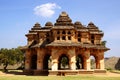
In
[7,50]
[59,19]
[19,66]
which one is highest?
[59,19]

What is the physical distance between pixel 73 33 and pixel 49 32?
415cm

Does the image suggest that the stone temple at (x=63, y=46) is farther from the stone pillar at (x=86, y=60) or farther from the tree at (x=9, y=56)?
the tree at (x=9, y=56)

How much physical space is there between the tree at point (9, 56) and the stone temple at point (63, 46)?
15.3 metres

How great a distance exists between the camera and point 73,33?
31.9 meters

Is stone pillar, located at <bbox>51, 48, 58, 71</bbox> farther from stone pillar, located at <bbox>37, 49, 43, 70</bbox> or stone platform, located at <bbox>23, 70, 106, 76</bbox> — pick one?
stone pillar, located at <bbox>37, 49, 43, 70</bbox>

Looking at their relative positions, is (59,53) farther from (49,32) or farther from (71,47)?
(49,32)

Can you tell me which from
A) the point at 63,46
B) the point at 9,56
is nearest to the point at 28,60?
the point at 63,46

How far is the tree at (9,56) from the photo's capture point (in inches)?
2031

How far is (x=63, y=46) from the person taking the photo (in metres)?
30.2

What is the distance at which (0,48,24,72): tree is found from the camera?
5159cm

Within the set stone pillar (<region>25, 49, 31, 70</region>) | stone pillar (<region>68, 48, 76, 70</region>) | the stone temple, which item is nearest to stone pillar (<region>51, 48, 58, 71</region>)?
the stone temple

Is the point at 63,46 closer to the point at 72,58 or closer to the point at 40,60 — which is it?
the point at 72,58

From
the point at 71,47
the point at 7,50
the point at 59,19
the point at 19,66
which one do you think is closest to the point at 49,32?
the point at 59,19

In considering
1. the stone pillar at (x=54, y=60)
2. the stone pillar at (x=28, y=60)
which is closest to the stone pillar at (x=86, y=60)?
the stone pillar at (x=54, y=60)
